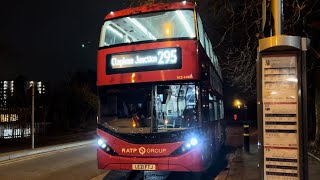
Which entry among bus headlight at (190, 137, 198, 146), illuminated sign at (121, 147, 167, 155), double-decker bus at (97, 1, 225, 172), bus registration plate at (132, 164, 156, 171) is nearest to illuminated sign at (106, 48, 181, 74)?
double-decker bus at (97, 1, 225, 172)

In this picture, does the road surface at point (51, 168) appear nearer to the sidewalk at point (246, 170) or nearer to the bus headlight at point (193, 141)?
the bus headlight at point (193, 141)

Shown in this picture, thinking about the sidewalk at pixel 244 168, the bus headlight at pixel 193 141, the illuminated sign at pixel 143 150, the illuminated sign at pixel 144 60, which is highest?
the illuminated sign at pixel 144 60

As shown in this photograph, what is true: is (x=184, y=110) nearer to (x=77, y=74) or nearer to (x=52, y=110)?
(x=52, y=110)

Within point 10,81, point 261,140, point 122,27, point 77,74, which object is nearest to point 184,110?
point 122,27

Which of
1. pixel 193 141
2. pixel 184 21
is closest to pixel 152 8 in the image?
pixel 184 21

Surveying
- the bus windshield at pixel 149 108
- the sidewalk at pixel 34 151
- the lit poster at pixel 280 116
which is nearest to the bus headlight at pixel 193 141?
the bus windshield at pixel 149 108

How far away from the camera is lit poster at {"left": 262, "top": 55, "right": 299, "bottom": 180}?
6.46 meters

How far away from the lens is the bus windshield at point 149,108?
9625mm

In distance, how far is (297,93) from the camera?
6.43 meters

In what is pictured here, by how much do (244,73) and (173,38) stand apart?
359 inches

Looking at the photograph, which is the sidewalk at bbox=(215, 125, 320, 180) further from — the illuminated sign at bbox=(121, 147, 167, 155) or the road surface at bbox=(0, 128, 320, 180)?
the illuminated sign at bbox=(121, 147, 167, 155)

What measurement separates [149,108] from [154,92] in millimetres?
401

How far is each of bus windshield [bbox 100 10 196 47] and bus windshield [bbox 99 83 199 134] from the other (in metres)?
1.23

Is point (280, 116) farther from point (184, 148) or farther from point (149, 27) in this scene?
point (149, 27)
